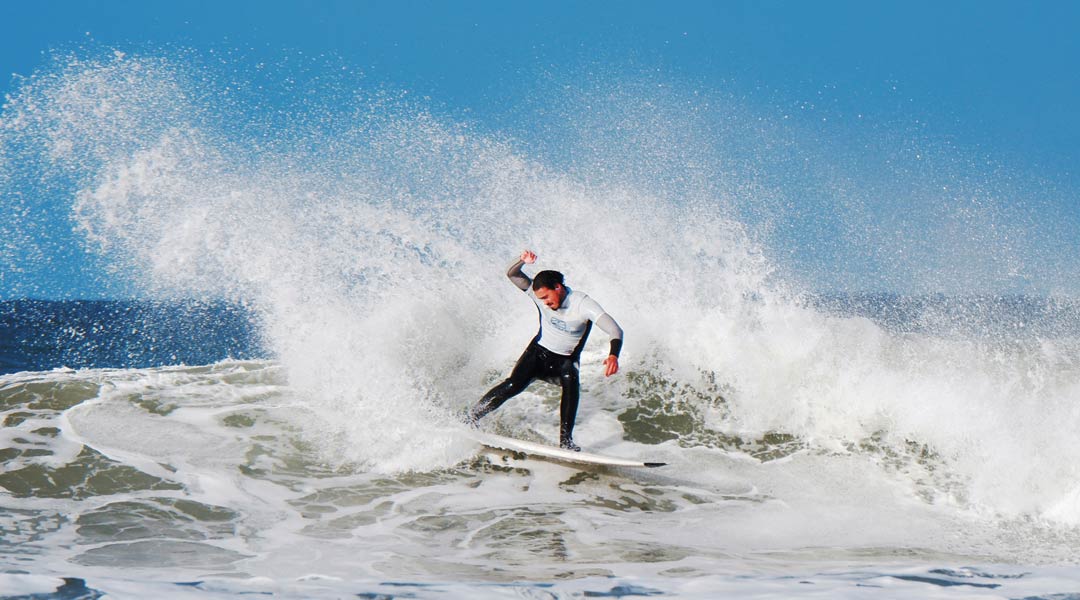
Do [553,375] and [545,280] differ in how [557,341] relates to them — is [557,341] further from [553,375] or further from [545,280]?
[545,280]

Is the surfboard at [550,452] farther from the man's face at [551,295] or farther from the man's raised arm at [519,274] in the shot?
the man's raised arm at [519,274]

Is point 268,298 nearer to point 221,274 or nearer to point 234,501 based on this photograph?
point 221,274

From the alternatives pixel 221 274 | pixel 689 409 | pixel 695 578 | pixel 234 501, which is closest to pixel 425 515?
pixel 234 501

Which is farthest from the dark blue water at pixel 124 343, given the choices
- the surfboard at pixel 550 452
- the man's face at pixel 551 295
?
the man's face at pixel 551 295

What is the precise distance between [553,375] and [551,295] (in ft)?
2.93

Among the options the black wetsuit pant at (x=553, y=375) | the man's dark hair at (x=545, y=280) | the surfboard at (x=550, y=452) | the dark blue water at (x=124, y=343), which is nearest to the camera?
the man's dark hair at (x=545, y=280)

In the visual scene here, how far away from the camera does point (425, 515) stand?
6461 mm

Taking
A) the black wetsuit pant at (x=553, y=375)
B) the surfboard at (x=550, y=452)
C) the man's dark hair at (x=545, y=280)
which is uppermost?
the man's dark hair at (x=545, y=280)

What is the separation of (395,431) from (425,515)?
1.92 m

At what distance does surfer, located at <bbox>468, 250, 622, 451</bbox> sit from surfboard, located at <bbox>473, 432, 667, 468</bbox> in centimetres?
17

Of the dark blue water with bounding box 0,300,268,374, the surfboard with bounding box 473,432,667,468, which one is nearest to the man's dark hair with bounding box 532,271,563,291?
the surfboard with bounding box 473,432,667,468

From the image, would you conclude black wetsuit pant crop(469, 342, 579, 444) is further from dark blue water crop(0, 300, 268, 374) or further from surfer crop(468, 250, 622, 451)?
dark blue water crop(0, 300, 268, 374)

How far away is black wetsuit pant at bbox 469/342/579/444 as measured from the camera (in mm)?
7715

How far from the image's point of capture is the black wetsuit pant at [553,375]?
304 inches
